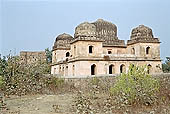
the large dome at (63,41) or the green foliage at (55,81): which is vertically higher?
the large dome at (63,41)

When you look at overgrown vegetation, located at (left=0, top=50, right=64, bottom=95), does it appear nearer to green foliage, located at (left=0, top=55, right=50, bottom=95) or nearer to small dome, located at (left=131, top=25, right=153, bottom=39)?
green foliage, located at (left=0, top=55, right=50, bottom=95)

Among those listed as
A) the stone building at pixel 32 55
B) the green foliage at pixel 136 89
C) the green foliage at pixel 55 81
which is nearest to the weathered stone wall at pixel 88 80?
the green foliage at pixel 55 81

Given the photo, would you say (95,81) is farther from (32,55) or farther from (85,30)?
(32,55)

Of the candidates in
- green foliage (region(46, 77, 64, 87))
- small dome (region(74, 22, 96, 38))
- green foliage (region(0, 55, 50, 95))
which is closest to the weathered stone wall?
green foliage (region(46, 77, 64, 87))

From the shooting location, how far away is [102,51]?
19625mm

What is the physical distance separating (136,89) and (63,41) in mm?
18911

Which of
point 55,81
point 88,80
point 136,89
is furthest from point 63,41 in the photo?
point 136,89

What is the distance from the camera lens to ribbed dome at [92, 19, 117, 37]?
75.0ft

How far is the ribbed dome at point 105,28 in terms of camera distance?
2286 centimetres

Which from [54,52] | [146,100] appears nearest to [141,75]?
[146,100]

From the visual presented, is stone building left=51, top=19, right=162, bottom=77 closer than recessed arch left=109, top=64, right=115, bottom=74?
Yes

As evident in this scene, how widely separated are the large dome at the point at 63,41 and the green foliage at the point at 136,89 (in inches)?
714

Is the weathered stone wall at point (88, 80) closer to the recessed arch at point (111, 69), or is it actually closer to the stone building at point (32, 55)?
the recessed arch at point (111, 69)

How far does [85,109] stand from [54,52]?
20.1m
